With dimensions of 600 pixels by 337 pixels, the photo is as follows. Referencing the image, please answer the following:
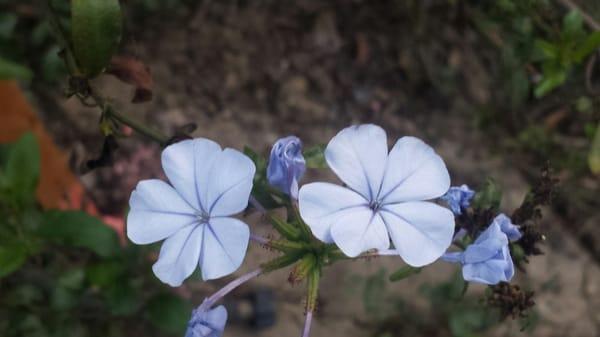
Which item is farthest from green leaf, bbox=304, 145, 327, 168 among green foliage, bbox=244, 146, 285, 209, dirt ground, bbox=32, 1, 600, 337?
dirt ground, bbox=32, 1, 600, 337

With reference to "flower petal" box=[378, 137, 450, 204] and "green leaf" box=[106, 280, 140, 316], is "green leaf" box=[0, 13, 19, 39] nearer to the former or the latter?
"green leaf" box=[106, 280, 140, 316]

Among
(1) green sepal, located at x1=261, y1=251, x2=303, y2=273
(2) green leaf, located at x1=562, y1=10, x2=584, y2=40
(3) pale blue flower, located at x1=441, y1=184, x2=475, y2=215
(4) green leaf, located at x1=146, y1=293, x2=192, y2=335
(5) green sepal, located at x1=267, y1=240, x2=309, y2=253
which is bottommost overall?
(4) green leaf, located at x1=146, y1=293, x2=192, y2=335

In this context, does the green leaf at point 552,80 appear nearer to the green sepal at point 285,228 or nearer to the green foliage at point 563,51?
the green foliage at point 563,51

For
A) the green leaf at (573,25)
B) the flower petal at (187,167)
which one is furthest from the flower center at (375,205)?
the green leaf at (573,25)

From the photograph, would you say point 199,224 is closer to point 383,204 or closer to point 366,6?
point 383,204

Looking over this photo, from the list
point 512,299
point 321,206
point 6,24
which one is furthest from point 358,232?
point 6,24
